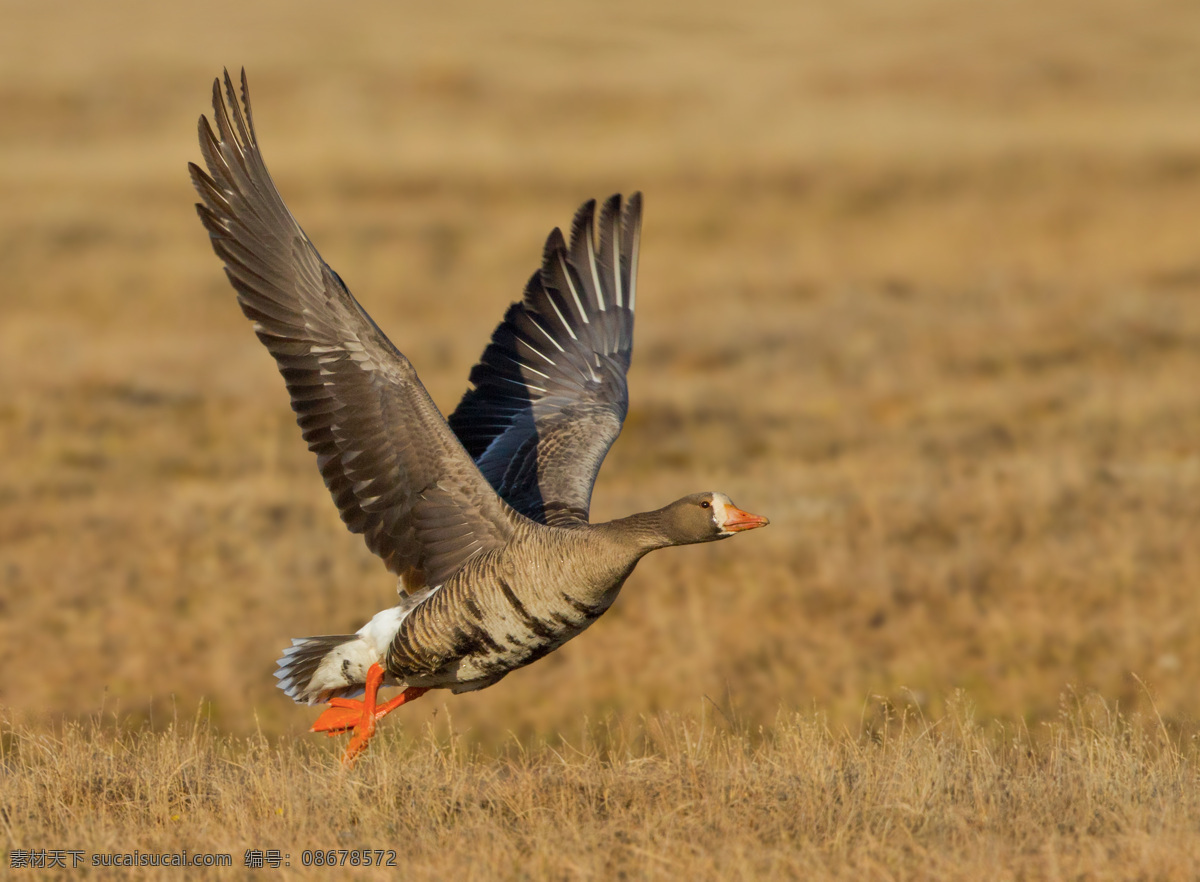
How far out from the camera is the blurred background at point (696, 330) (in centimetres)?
1225

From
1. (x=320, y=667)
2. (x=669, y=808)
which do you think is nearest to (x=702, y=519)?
(x=669, y=808)

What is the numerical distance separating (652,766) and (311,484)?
9.96 metres

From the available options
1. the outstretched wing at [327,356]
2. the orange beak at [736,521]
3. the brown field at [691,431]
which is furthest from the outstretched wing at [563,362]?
the brown field at [691,431]

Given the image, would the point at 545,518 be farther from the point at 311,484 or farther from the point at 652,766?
the point at 311,484

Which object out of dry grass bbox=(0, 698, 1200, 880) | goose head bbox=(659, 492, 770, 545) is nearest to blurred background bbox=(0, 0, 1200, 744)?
dry grass bbox=(0, 698, 1200, 880)

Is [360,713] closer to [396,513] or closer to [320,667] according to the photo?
[320,667]

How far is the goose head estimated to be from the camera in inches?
280

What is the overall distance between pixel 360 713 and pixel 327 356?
2.24m

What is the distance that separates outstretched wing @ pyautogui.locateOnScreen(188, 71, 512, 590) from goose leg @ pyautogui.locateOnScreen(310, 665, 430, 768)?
3.93 feet

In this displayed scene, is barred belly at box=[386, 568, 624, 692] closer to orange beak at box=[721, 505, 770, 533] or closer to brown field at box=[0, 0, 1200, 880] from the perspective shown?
brown field at box=[0, 0, 1200, 880]

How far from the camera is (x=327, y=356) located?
7.25 metres

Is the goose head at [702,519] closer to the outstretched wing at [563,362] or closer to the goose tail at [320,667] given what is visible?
the outstretched wing at [563,362]

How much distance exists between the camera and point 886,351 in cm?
2183

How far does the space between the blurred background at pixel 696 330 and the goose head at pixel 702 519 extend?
3.06 feet
